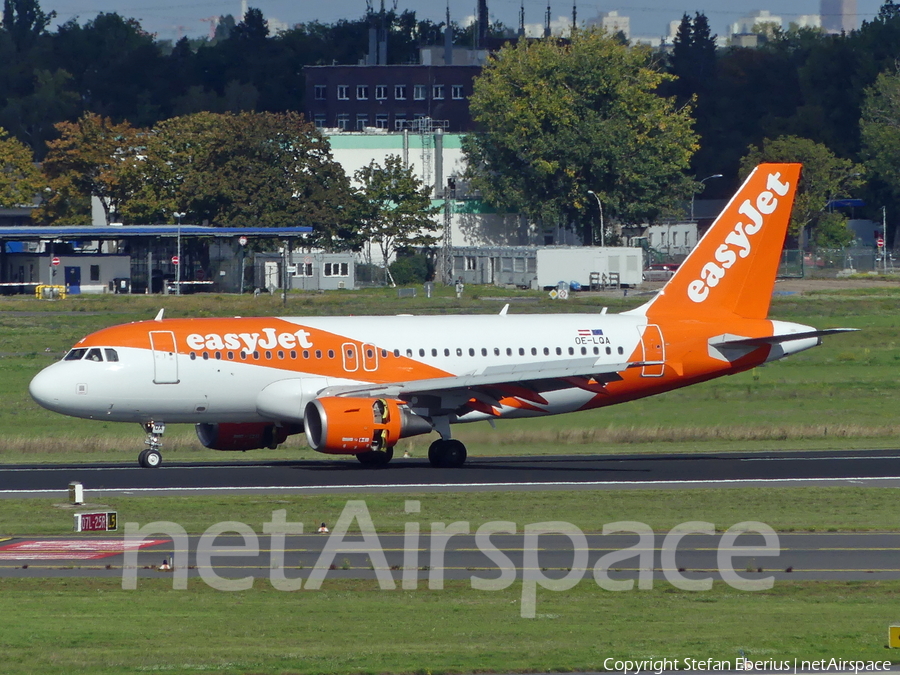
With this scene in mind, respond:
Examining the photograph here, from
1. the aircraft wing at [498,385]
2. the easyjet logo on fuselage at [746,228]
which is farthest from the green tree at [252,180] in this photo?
the aircraft wing at [498,385]

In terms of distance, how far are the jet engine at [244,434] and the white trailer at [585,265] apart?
280 ft

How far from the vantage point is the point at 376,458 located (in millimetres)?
40688

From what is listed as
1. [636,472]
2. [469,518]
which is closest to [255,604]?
[469,518]

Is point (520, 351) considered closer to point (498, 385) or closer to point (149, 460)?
point (498, 385)

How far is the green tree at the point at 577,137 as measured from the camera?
152750 mm

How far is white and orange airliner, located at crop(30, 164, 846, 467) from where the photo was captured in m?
39.2

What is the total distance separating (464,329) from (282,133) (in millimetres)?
105466

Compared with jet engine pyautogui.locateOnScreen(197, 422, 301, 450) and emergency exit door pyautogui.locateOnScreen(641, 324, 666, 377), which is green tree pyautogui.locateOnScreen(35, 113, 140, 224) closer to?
jet engine pyautogui.locateOnScreen(197, 422, 301, 450)

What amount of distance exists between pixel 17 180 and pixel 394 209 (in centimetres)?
4887

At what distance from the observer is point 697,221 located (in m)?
188

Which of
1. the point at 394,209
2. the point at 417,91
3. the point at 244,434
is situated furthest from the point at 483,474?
the point at 417,91

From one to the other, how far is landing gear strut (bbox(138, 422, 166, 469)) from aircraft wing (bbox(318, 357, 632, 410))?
4869mm

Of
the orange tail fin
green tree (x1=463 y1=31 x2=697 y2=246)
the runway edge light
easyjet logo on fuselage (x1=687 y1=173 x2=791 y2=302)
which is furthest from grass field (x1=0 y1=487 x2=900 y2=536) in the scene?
green tree (x1=463 y1=31 x2=697 y2=246)

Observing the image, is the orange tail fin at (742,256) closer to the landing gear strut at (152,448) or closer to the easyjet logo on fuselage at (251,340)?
the easyjet logo on fuselage at (251,340)
